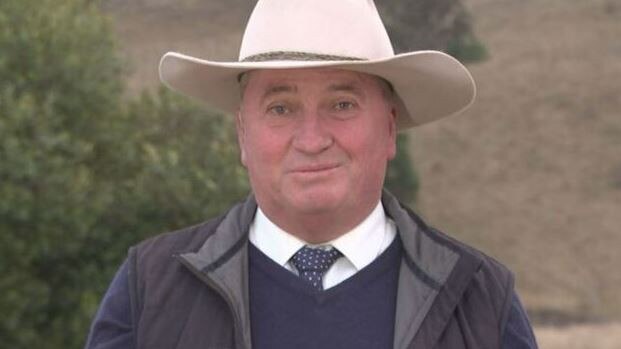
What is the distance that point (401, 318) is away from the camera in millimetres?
2576

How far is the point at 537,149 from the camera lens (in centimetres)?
2891

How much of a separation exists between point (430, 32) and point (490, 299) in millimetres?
27633

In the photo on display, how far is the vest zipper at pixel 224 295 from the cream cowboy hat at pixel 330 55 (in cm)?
42

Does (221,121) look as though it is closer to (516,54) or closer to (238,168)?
(238,168)

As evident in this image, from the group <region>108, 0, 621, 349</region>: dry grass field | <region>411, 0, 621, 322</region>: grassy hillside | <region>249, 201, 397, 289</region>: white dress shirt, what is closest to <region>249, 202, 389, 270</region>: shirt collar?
<region>249, 201, 397, 289</region>: white dress shirt

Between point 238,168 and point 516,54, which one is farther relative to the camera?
point 516,54

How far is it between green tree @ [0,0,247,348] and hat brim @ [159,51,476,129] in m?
5.58

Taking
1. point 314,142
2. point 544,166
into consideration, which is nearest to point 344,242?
point 314,142

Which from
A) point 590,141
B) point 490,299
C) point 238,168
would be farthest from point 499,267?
point 590,141

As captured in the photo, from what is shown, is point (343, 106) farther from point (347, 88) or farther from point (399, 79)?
point (399, 79)

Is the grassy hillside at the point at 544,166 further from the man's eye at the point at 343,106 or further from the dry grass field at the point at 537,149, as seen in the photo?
the man's eye at the point at 343,106

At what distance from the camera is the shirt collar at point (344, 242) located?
2656mm

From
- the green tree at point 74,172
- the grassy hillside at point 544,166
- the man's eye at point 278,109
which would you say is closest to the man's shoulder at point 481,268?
the man's eye at point 278,109

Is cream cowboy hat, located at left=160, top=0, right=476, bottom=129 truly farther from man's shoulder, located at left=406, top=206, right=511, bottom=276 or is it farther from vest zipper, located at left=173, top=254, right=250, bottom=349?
vest zipper, located at left=173, top=254, right=250, bottom=349
